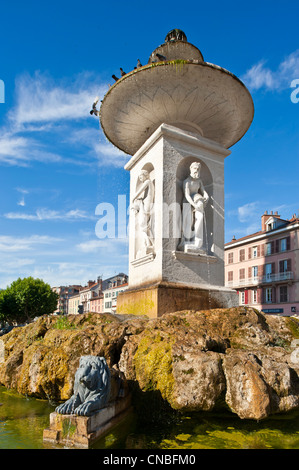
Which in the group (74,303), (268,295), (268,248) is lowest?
(74,303)

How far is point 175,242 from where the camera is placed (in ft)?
26.2

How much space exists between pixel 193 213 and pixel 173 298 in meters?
2.19

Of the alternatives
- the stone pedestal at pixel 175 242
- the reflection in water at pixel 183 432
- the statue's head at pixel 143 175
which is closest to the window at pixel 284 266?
the stone pedestal at pixel 175 242

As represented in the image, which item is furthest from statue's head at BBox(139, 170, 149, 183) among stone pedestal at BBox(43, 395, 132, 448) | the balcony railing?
the balcony railing

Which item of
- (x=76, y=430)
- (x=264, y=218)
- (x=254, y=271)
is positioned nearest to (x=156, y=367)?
(x=76, y=430)

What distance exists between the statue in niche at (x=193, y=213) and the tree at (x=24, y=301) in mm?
38373

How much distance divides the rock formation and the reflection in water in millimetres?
223

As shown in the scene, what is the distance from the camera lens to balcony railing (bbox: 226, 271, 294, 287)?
36.0m

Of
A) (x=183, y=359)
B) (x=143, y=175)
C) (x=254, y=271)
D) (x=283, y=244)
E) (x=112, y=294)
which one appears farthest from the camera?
(x=112, y=294)

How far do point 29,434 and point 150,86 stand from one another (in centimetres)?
689

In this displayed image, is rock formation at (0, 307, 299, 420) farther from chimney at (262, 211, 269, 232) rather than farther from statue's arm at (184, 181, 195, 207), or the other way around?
chimney at (262, 211, 269, 232)

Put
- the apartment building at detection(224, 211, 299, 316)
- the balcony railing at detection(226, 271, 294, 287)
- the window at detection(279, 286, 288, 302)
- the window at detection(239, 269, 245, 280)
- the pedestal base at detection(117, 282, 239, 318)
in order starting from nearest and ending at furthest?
1. the pedestal base at detection(117, 282, 239, 318)
2. the apartment building at detection(224, 211, 299, 316)
3. the balcony railing at detection(226, 271, 294, 287)
4. the window at detection(279, 286, 288, 302)
5. the window at detection(239, 269, 245, 280)

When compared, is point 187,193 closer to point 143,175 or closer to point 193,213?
point 193,213
